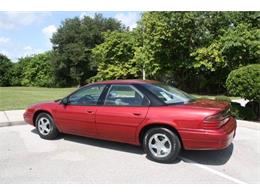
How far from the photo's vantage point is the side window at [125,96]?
549cm

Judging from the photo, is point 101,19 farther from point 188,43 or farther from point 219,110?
point 219,110

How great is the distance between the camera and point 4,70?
38.9m

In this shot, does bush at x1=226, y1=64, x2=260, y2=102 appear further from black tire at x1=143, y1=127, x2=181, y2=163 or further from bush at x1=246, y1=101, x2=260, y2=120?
black tire at x1=143, y1=127, x2=181, y2=163

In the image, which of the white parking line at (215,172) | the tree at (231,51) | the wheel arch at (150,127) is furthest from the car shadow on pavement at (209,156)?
the tree at (231,51)

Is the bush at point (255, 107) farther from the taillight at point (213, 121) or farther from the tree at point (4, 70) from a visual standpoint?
the tree at point (4, 70)

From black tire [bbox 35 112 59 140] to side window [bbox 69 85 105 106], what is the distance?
0.79 meters

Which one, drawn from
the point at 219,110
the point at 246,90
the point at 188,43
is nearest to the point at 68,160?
the point at 219,110

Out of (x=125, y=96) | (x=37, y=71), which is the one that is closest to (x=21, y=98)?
(x=125, y=96)

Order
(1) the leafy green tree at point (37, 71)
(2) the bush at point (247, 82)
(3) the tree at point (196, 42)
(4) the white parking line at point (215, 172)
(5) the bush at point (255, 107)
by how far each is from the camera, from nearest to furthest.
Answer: (4) the white parking line at point (215, 172) < (2) the bush at point (247, 82) < (5) the bush at point (255, 107) < (3) the tree at point (196, 42) < (1) the leafy green tree at point (37, 71)

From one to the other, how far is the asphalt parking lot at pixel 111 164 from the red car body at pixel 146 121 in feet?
1.17

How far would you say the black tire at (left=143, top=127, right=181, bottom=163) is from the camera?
507cm

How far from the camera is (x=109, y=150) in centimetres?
597

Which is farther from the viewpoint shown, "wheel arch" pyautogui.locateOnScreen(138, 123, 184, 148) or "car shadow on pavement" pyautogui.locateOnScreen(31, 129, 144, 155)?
"car shadow on pavement" pyautogui.locateOnScreen(31, 129, 144, 155)

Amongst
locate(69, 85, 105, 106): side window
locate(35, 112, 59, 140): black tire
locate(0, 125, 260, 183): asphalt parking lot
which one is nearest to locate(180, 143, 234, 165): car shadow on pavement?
locate(0, 125, 260, 183): asphalt parking lot
